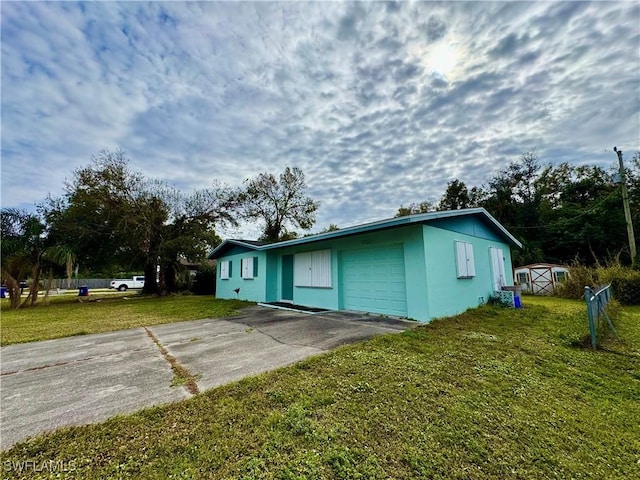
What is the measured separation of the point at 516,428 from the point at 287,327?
4.90 meters

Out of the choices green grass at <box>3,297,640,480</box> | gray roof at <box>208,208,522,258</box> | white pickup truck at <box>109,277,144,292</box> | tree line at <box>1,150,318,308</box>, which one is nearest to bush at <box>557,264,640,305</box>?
gray roof at <box>208,208,522,258</box>

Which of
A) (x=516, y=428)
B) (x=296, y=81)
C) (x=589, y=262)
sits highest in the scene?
(x=296, y=81)

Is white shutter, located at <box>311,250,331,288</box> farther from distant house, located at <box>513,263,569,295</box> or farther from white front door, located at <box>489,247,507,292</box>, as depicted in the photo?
distant house, located at <box>513,263,569,295</box>

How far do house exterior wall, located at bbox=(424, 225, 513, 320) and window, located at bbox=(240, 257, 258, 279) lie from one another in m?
8.35

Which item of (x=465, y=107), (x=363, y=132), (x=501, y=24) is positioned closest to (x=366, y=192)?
(x=363, y=132)

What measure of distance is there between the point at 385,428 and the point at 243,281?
12082 mm

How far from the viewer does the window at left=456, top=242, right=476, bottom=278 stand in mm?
7848

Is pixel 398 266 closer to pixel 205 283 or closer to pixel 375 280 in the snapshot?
pixel 375 280

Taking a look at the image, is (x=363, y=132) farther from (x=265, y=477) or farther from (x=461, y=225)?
(x=265, y=477)

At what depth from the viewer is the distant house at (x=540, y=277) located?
1561cm

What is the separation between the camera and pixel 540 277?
1641cm

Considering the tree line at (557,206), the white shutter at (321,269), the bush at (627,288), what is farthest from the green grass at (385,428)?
the tree line at (557,206)

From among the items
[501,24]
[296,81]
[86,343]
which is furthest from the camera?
[296,81]

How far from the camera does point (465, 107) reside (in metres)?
8.91
